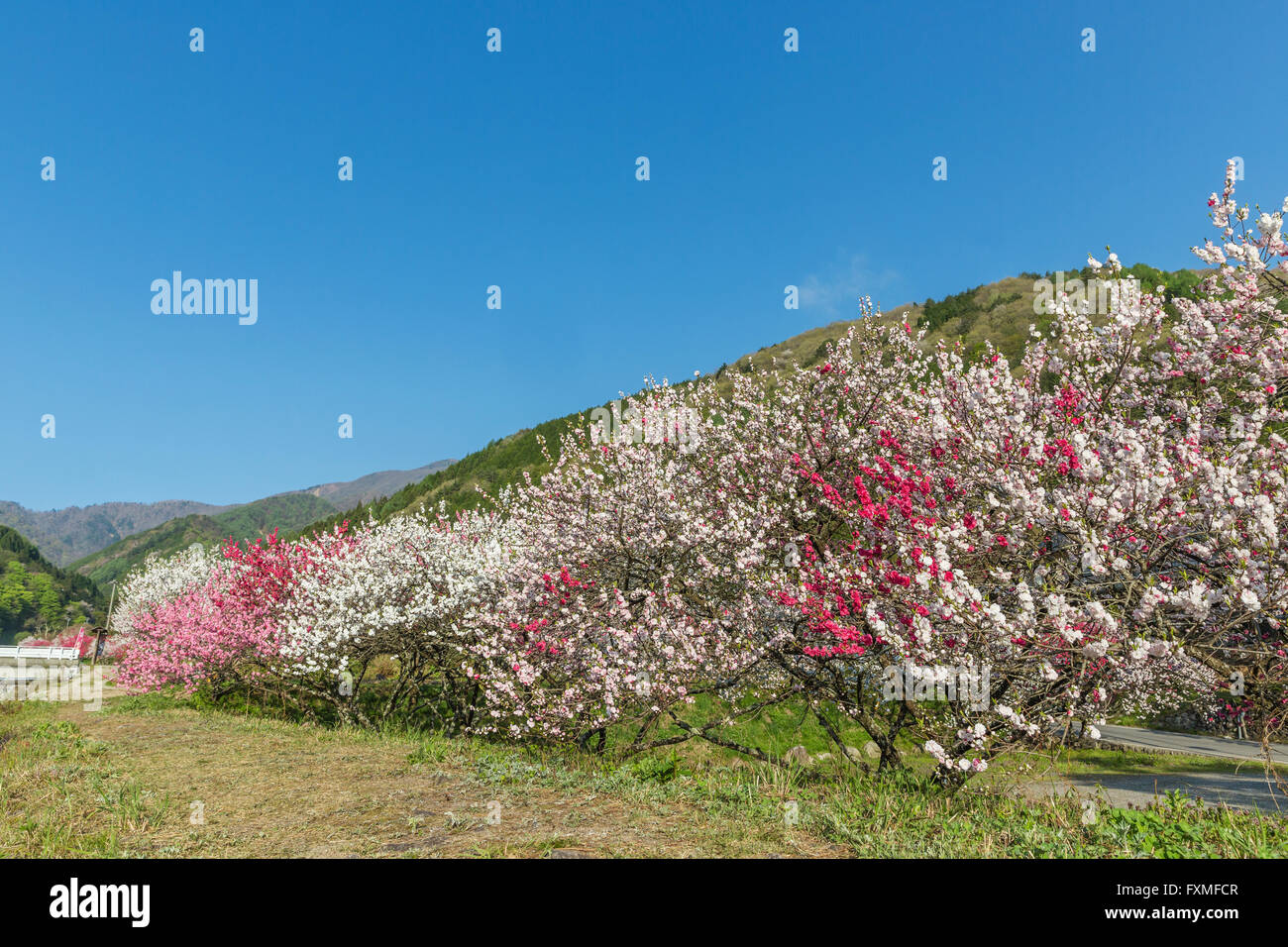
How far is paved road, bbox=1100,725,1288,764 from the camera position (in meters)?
23.8

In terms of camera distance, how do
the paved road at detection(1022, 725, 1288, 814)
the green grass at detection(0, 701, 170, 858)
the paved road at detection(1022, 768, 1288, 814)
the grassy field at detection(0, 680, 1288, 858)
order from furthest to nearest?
1. the paved road at detection(1022, 768, 1288, 814)
2. the paved road at detection(1022, 725, 1288, 814)
3. the green grass at detection(0, 701, 170, 858)
4. the grassy field at detection(0, 680, 1288, 858)

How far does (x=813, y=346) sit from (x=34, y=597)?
18380 centimetres

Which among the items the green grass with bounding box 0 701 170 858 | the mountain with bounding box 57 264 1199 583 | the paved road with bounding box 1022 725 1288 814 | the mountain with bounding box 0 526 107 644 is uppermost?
the mountain with bounding box 57 264 1199 583

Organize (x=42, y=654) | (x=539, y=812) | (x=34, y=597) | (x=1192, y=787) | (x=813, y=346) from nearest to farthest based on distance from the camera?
(x=539, y=812) → (x=1192, y=787) → (x=42, y=654) → (x=813, y=346) → (x=34, y=597)

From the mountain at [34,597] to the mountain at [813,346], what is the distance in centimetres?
10520

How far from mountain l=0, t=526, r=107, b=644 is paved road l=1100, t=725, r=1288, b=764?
173839mm

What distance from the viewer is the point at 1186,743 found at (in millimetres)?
26359

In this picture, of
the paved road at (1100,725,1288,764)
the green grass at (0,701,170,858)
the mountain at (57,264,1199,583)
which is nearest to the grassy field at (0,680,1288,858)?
the green grass at (0,701,170,858)

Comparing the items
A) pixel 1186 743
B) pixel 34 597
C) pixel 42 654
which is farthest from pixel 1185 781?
pixel 34 597

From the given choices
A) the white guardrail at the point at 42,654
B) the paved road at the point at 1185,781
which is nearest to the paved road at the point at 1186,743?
the paved road at the point at 1185,781

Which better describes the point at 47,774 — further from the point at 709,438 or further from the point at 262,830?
the point at 709,438

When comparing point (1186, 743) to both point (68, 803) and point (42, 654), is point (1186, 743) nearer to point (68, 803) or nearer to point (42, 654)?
point (68, 803)

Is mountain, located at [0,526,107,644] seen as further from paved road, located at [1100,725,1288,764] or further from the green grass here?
paved road, located at [1100,725,1288,764]

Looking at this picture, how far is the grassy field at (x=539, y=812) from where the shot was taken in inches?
217
